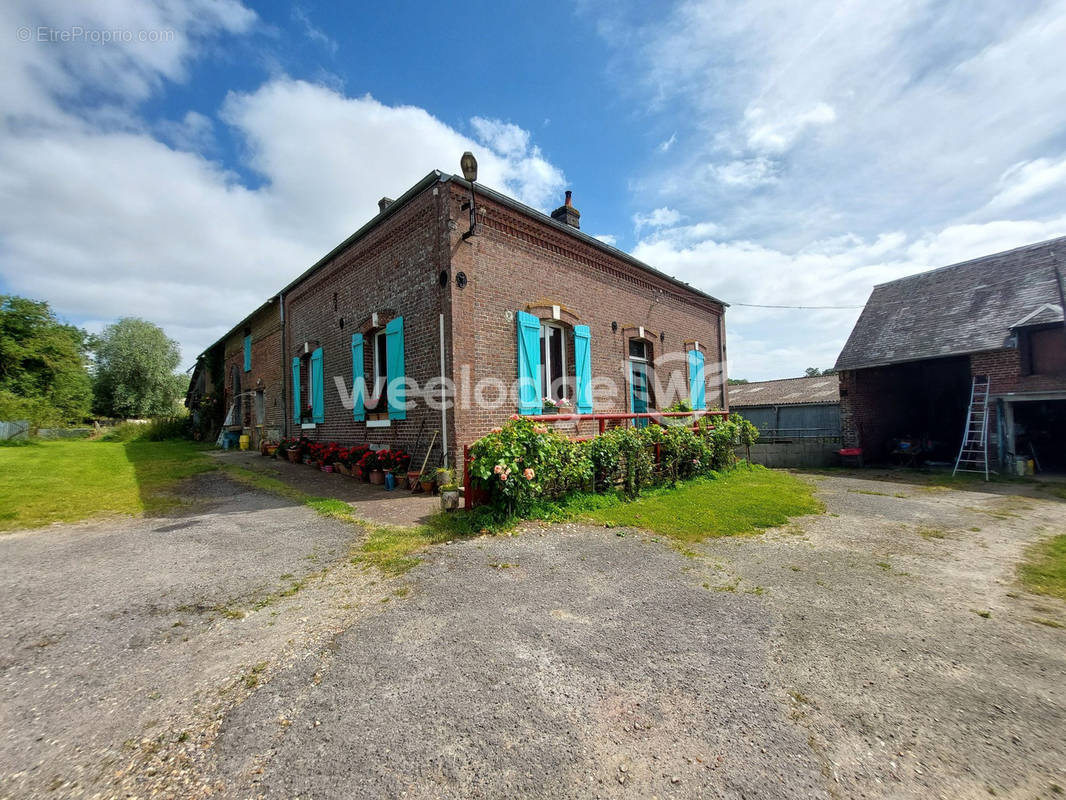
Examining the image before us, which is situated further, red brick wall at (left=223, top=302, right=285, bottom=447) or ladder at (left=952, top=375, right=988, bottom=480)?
red brick wall at (left=223, top=302, right=285, bottom=447)

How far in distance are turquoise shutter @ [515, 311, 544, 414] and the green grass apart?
20.1 ft

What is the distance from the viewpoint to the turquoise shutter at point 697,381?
42.5 feet

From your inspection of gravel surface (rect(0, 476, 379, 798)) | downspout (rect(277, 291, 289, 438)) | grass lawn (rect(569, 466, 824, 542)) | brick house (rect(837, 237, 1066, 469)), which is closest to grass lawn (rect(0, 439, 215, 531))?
gravel surface (rect(0, 476, 379, 798))

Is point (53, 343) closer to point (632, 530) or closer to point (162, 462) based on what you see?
point (162, 462)

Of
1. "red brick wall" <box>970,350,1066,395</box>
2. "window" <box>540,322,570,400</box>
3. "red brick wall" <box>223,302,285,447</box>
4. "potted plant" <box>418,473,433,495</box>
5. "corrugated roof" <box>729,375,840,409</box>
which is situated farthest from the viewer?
"corrugated roof" <box>729,375,840,409</box>

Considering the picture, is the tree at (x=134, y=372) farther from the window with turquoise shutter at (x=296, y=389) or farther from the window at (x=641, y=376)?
the window at (x=641, y=376)

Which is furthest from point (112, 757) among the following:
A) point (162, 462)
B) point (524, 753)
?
point (162, 462)

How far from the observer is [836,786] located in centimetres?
160

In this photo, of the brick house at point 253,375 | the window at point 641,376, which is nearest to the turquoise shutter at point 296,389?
the brick house at point 253,375

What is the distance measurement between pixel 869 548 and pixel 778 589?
6.07 ft

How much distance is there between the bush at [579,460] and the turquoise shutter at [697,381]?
4.30 meters

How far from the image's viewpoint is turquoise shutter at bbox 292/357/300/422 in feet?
38.8

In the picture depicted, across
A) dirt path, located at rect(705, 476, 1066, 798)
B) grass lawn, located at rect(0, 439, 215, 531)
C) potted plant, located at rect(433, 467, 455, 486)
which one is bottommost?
dirt path, located at rect(705, 476, 1066, 798)

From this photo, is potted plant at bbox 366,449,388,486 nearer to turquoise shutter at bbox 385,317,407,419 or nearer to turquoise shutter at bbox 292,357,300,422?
turquoise shutter at bbox 385,317,407,419
